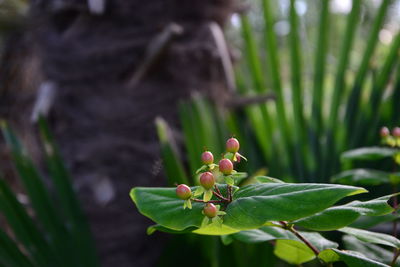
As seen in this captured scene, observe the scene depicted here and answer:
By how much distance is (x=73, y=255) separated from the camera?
0.91m

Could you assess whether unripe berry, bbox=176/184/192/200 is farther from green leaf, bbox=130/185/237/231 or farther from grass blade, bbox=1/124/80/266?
grass blade, bbox=1/124/80/266

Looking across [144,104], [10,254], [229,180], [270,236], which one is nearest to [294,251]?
[270,236]

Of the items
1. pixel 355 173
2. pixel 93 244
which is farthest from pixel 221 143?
pixel 355 173

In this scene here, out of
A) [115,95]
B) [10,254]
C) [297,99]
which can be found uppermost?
[115,95]

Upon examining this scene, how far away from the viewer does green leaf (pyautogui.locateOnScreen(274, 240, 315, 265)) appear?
1.46ft

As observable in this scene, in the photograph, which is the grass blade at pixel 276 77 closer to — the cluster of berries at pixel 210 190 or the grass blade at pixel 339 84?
the grass blade at pixel 339 84

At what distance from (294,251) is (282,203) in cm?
16

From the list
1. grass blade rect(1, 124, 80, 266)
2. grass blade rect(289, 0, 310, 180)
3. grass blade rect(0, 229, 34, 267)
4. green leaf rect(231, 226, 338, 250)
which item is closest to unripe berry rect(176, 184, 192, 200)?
green leaf rect(231, 226, 338, 250)

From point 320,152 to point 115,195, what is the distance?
1.56 ft

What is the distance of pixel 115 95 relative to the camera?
1.05 meters

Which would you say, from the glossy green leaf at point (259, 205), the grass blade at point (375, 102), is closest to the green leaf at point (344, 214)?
the glossy green leaf at point (259, 205)

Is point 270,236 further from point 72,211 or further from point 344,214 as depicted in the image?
point 72,211

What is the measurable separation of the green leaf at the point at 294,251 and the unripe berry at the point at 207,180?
5.4 inches

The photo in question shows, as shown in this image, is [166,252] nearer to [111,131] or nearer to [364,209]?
[111,131]
